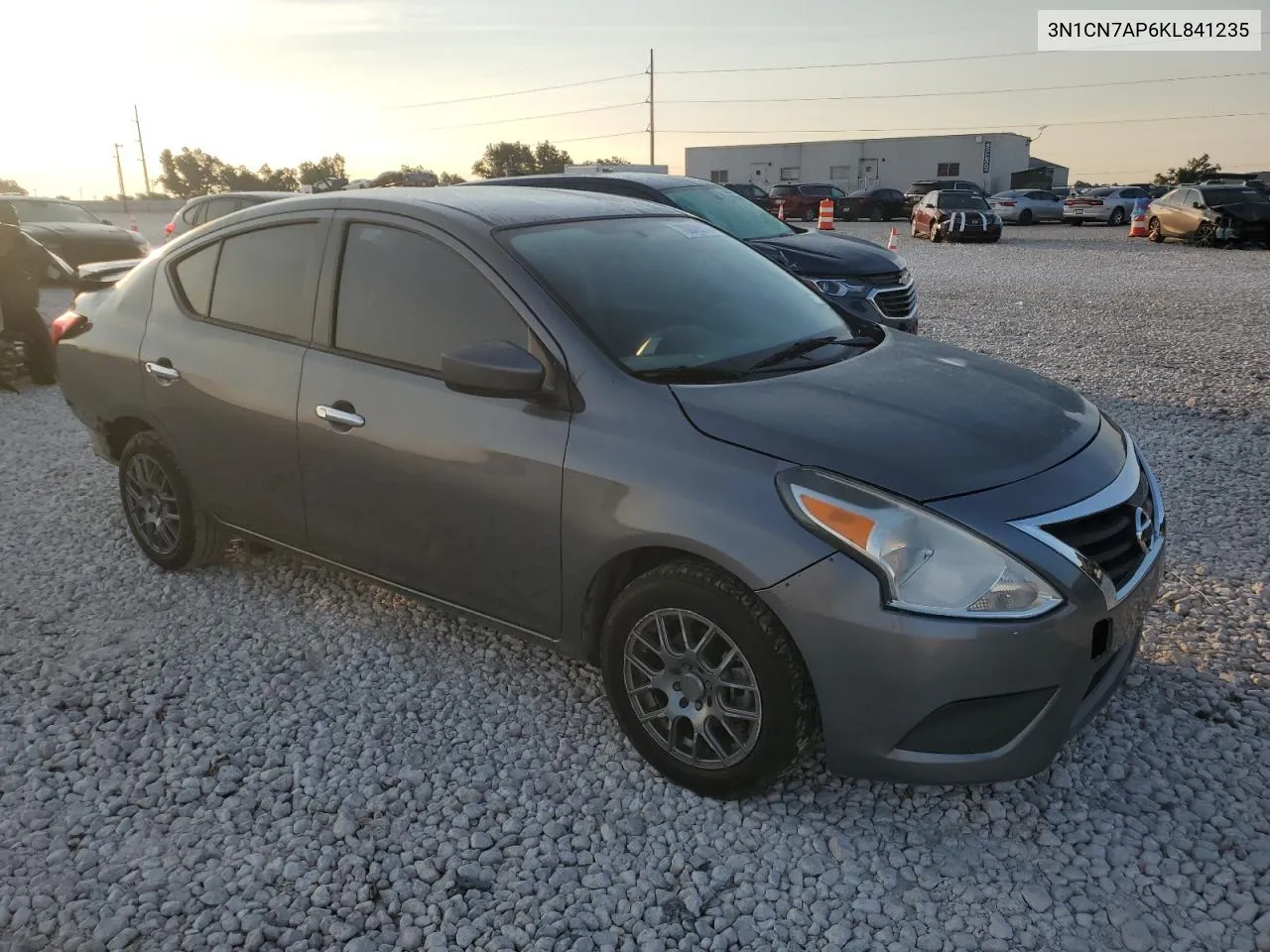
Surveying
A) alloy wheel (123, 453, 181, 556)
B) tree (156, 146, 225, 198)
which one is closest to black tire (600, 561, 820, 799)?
alloy wheel (123, 453, 181, 556)

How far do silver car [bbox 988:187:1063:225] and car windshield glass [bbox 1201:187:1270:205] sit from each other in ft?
34.7

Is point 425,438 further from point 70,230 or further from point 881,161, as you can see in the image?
point 881,161

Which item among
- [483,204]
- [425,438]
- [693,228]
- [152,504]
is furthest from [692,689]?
[152,504]

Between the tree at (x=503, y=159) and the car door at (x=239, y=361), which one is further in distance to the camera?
the tree at (x=503, y=159)

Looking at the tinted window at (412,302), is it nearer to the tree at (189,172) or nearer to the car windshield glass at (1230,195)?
the car windshield glass at (1230,195)

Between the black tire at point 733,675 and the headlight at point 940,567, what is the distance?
1.10ft

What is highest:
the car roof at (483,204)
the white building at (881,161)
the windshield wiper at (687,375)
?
the white building at (881,161)

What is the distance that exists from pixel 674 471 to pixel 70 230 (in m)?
16.5

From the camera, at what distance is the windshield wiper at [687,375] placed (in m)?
3.04

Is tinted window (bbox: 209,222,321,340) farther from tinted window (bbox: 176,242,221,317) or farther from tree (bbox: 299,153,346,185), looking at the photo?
tree (bbox: 299,153,346,185)

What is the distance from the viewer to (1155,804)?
2916 millimetres

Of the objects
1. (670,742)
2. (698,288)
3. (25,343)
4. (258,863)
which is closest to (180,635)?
(258,863)

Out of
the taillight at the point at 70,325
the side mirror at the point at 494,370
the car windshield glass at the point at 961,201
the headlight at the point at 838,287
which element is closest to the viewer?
the side mirror at the point at 494,370

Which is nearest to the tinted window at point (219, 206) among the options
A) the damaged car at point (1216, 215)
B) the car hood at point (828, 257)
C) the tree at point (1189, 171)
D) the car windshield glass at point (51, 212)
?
the car windshield glass at point (51, 212)
